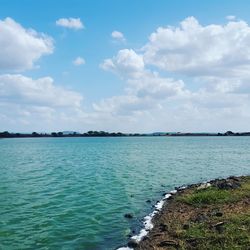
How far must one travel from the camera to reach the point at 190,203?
27.2 meters

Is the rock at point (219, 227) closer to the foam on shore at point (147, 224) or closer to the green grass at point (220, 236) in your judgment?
the green grass at point (220, 236)

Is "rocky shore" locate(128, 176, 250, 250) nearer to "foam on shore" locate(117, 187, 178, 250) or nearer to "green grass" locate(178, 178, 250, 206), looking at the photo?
"green grass" locate(178, 178, 250, 206)

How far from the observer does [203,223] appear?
20.2 m

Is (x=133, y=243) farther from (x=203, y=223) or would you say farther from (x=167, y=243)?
(x=203, y=223)

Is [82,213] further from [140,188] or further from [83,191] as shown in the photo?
[140,188]

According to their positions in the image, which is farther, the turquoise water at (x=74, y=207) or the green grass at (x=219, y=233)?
the turquoise water at (x=74, y=207)

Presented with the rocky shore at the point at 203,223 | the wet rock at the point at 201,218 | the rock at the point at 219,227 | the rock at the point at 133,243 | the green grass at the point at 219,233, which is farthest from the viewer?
the wet rock at the point at 201,218

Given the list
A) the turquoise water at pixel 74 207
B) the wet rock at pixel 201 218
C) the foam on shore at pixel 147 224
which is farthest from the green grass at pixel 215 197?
the wet rock at pixel 201 218

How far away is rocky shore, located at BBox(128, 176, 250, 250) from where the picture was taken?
1686 centimetres

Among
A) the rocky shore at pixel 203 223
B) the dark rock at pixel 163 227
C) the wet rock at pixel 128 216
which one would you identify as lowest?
the wet rock at pixel 128 216

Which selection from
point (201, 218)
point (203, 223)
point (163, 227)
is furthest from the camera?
point (201, 218)

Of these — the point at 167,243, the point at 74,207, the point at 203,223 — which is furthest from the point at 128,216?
the point at 167,243

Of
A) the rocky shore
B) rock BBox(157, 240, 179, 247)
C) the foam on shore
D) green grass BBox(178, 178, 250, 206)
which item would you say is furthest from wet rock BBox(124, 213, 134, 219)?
rock BBox(157, 240, 179, 247)

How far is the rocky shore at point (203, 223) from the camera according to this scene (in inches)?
664
